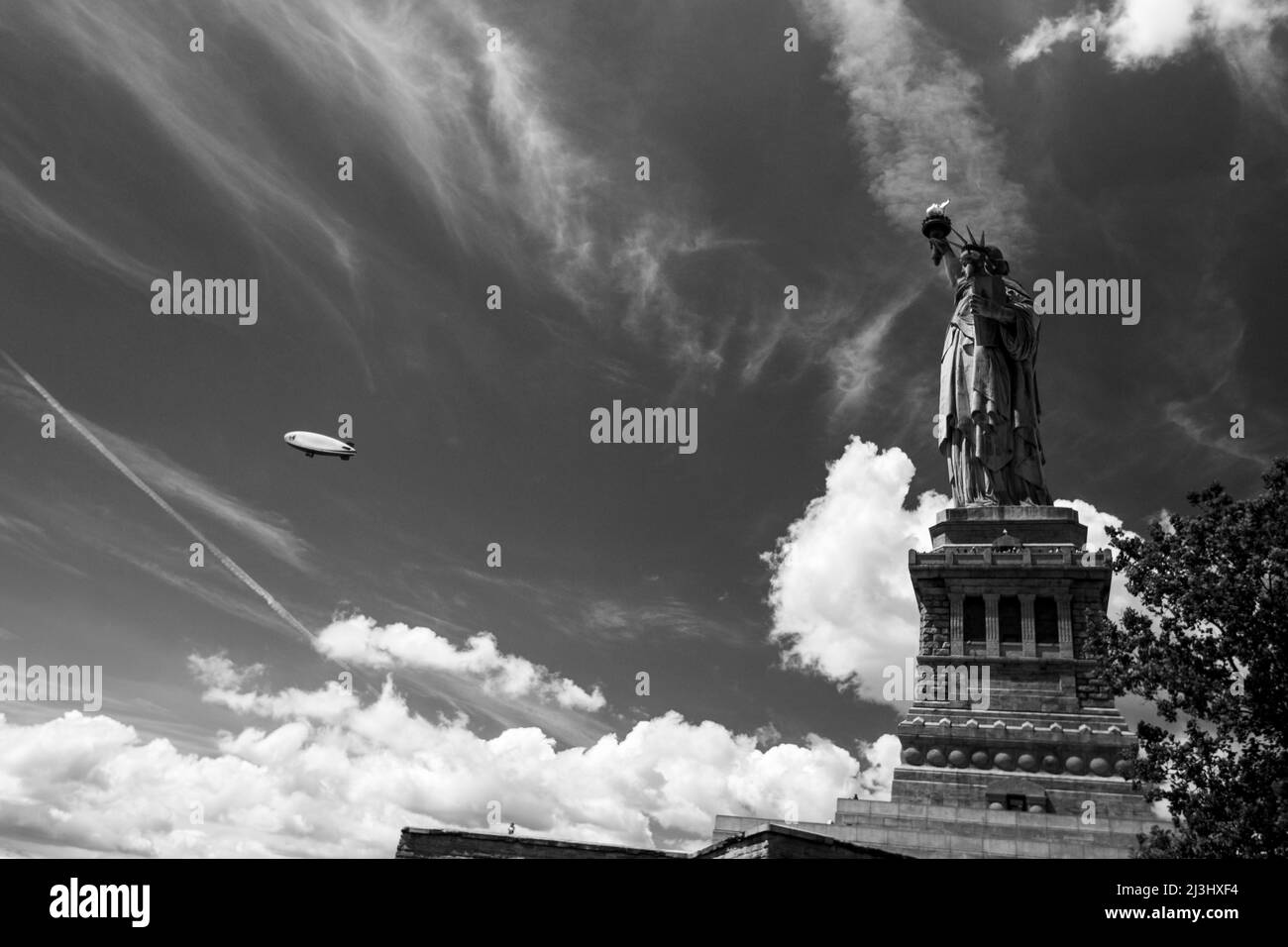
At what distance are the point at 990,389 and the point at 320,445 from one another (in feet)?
114

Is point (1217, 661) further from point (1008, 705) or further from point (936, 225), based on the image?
point (936, 225)

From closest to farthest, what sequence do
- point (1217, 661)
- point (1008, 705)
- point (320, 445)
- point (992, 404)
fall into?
1. point (1217, 661)
2. point (1008, 705)
3. point (992, 404)
4. point (320, 445)

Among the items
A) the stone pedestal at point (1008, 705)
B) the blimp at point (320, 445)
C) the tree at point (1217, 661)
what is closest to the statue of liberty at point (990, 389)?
the stone pedestal at point (1008, 705)

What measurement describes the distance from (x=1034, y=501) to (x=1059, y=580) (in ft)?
15.3

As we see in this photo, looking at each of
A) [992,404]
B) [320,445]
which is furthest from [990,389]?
[320,445]

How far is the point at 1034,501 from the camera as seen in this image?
39.0m

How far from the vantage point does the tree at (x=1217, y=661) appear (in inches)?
787

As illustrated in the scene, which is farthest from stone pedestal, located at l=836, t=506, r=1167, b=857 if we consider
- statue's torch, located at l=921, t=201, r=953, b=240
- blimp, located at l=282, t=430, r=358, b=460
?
blimp, located at l=282, t=430, r=358, b=460

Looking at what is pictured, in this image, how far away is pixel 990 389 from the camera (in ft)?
131

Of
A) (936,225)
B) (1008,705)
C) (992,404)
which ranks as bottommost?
(1008,705)
